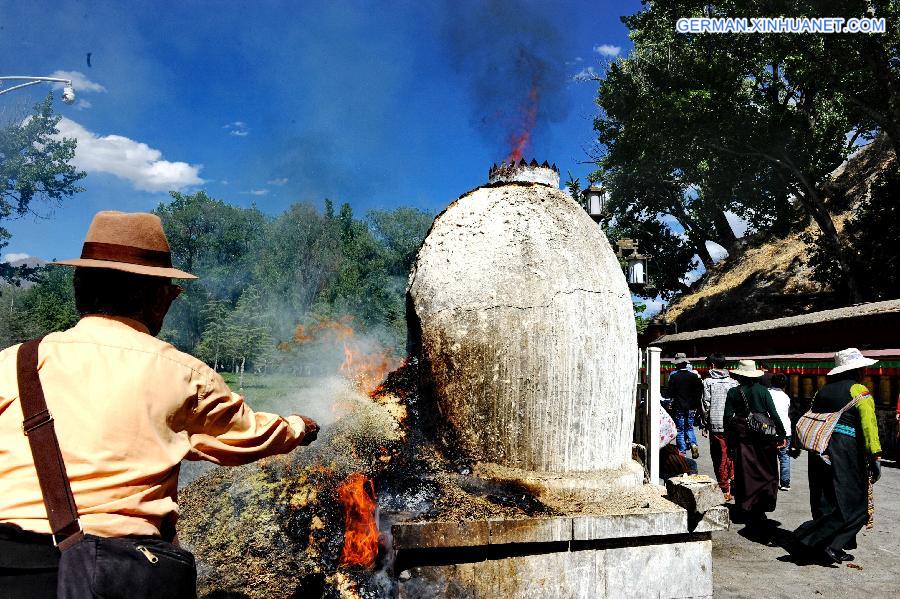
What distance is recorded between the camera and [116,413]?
1754 mm

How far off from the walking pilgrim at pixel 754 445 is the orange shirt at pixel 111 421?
6110mm

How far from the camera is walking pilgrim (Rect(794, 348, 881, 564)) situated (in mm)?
4973

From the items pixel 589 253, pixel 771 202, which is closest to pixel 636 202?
pixel 771 202

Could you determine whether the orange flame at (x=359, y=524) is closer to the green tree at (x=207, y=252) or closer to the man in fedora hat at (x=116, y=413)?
the man in fedora hat at (x=116, y=413)

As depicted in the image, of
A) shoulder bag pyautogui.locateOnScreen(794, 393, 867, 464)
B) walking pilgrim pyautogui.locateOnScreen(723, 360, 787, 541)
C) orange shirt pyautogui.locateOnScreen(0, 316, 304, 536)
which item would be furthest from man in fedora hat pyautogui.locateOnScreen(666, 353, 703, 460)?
orange shirt pyautogui.locateOnScreen(0, 316, 304, 536)

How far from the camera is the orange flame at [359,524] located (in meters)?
3.73

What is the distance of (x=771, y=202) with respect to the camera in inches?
832

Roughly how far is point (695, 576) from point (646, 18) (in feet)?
60.8

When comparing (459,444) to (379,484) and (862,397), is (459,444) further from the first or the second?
(862,397)

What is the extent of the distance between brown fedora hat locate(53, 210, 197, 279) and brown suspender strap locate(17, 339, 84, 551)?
503mm

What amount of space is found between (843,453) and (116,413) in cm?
560

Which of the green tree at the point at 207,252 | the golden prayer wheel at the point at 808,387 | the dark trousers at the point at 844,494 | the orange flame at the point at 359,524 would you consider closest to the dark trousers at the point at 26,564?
the orange flame at the point at 359,524

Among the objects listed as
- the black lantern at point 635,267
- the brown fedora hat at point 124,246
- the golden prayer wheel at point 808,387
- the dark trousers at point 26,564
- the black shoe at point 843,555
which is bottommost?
the black shoe at point 843,555

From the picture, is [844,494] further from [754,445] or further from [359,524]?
[359,524]
